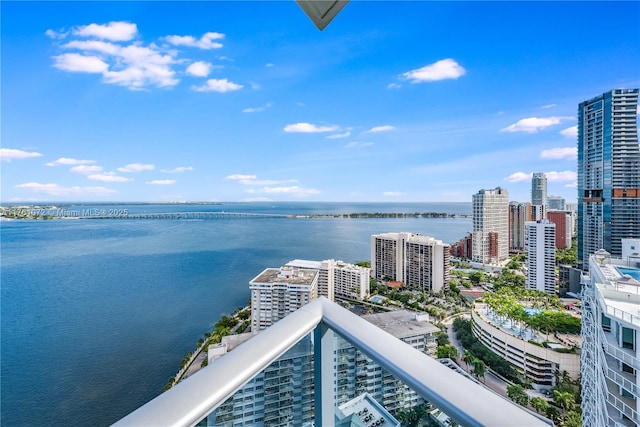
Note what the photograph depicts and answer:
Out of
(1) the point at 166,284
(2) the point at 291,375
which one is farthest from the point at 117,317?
(2) the point at 291,375

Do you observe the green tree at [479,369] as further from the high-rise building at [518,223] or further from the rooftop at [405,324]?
the high-rise building at [518,223]

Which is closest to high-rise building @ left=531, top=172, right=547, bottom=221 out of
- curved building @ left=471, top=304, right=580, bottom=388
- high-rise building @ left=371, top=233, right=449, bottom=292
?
high-rise building @ left=371, top=233, right=449, bottom=292

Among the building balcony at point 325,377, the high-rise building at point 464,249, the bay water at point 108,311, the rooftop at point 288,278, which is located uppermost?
the building balcony at point 325,377

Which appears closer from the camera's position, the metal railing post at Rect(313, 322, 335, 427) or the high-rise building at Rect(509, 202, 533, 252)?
the metal railing post at Rect(313, 322, 335, 427)

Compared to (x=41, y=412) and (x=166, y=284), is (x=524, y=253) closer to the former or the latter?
(x=166, y=284)

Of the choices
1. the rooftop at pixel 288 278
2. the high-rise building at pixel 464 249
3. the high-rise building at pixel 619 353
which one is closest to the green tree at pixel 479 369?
the high-rise building at pixel 619 353

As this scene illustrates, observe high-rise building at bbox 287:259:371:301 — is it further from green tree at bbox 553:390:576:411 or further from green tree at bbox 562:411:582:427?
green tree at bbox 562:411:582:427
